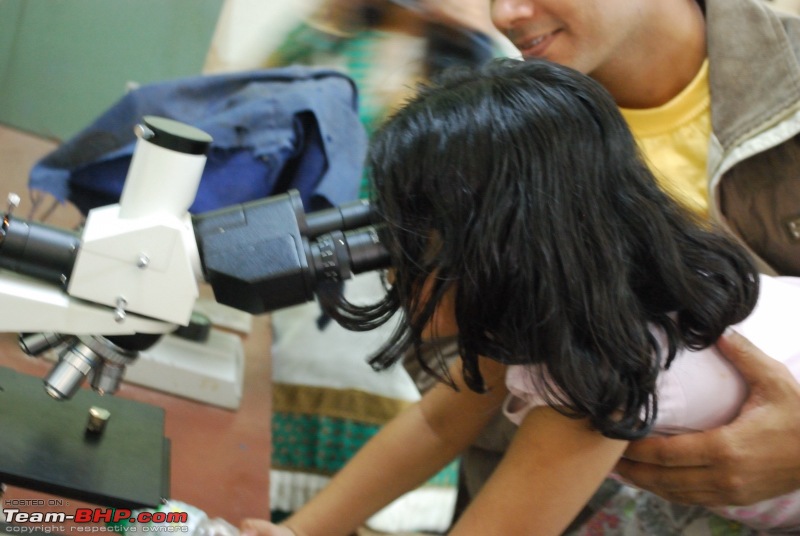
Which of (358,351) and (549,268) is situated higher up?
(549,268)

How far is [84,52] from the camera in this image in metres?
2.32

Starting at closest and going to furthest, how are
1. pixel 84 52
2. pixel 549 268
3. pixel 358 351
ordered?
pixel 549 268 < pixel 358 351 < pixel 84 52

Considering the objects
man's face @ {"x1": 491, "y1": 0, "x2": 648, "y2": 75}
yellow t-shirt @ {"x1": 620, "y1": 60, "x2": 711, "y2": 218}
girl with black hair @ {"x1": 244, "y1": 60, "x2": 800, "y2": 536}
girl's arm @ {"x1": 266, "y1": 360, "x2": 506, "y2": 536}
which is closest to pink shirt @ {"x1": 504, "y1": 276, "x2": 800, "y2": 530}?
girl with black hair @ {"x1": 244, "y1": 60, "x2": 800, "y2": 536}

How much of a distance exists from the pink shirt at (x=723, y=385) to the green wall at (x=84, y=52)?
6.14 ft

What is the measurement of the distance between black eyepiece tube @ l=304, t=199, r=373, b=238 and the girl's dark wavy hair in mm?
21

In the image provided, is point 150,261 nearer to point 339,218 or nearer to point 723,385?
point 339,218

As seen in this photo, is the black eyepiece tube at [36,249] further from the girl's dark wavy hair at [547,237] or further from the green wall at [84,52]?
the green wall at [84,52]

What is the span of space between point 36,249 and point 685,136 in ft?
3.52

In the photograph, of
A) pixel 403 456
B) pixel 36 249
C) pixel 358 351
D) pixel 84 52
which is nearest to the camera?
pixel 36 249

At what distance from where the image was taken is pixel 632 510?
3.66 ft

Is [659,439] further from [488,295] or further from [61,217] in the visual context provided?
[61,217]

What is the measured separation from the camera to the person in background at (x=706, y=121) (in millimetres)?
906

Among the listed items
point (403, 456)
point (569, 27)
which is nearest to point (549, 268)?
point (403, 456)

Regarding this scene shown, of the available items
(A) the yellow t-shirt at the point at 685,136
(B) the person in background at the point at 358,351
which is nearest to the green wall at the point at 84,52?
(B) the person in background at the point at 358,351
